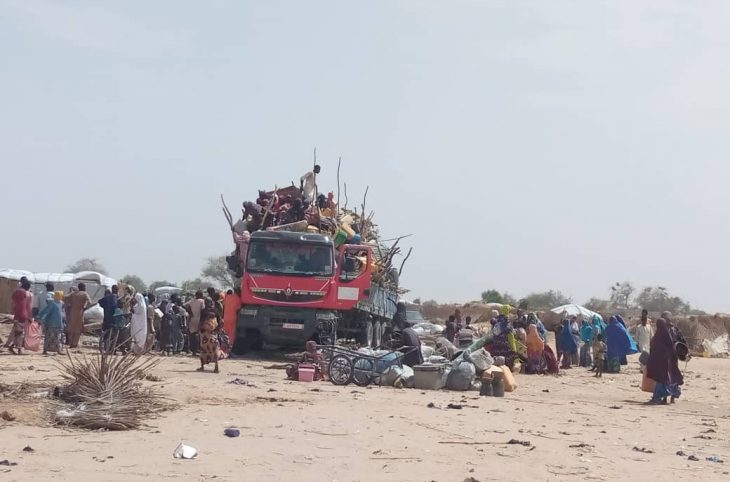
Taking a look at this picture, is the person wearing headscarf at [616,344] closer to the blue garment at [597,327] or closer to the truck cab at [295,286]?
the blue garment at [597,327]

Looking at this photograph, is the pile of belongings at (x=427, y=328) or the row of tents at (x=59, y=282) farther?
the row of tents at (x=59, y=282)

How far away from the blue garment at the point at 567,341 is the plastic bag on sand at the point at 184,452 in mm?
18114

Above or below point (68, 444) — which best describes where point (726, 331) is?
above

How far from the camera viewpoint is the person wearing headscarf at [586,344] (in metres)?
26.9

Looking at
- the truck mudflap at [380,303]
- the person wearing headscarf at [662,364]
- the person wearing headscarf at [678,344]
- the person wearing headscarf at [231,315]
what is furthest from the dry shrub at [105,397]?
the truck mudflap at [380,303]

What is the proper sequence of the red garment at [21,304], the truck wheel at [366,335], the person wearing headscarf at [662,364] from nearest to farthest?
the person wearing headscarf at [662,364] → the red garment at [21,304] → the truck wheel at [366,335]

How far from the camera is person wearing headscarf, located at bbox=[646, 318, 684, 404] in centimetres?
1682

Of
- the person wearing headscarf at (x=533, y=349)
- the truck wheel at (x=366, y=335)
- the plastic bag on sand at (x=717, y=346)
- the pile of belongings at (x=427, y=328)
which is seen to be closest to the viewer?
the person wearing headscarf at (x=533, y=349)

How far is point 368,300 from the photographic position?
2280cm

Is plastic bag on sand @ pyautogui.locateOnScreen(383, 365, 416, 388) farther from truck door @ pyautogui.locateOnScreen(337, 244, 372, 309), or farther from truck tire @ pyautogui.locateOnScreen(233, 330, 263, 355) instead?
truck tire @ pyautogui.locateOnScreen(233, 330, 263, 355)

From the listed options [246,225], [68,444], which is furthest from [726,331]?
[68,444]

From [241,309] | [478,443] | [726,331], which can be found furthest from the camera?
[726,331]

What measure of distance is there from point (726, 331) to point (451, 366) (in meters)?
30.2

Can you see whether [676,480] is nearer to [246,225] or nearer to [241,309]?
[241,309]
